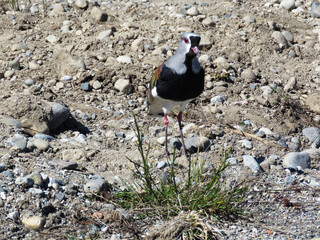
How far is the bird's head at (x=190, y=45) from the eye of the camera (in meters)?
5.34

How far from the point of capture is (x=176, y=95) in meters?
5.62

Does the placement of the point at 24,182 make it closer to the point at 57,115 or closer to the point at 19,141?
the point at 19,141

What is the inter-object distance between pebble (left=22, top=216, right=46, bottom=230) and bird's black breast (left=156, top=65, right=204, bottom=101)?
206cm

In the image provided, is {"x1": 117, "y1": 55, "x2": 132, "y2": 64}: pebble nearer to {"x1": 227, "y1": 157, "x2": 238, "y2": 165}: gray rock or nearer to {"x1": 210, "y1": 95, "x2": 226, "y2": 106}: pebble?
{"x1": 210, "y1": 95, "x2": 226, "y2": 106}: pebble

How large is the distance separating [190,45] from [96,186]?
1737 millimetres

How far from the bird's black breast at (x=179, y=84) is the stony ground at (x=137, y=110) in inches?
22.5

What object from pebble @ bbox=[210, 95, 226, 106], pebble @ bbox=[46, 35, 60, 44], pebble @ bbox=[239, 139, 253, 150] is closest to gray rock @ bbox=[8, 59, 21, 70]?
pebble @ bbox=[46, 35, 60, 44]

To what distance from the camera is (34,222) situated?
4098 millimetres

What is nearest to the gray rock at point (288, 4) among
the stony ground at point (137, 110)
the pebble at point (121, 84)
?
the stony ground at point (137, 110)

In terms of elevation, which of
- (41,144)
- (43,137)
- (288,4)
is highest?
(41,144)

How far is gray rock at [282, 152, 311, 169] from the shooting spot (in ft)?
18.0

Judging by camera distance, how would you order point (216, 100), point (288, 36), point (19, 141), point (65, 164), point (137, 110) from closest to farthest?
point (65, 164)
point (19, 141)
point (137, 110)
point (216, 100)
point (288, 36)

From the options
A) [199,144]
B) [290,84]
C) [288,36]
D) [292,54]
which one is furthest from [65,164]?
[288,36]

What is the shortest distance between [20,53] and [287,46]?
3.87m
